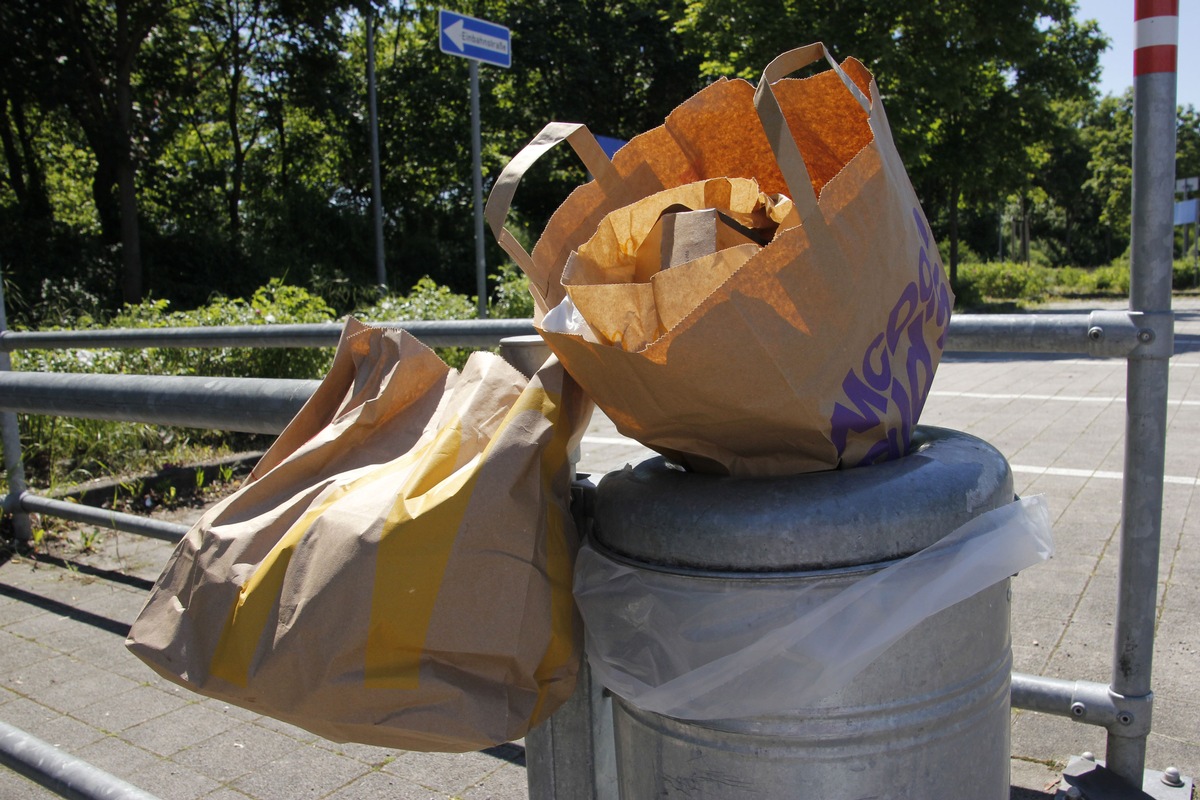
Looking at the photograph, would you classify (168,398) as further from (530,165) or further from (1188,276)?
(1188,276)

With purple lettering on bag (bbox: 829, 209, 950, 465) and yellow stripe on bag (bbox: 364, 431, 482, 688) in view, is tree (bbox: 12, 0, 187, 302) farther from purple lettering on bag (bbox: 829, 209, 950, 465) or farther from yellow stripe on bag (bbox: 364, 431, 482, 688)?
purple lettering on bag (bbox: 829, 209, 950, 465)

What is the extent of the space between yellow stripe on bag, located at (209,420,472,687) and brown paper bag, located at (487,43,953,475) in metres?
0.22

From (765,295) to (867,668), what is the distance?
0.49 meters

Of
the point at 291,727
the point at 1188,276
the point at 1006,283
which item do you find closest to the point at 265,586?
the point at 291,727

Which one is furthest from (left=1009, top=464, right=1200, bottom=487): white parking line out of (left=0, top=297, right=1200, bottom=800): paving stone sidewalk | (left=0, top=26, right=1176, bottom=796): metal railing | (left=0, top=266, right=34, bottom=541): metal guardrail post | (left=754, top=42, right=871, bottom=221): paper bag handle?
→ (left=0, top=266, right=34, bottom=541): metal guardrail post

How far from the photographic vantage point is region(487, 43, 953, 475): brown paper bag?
1083 mm

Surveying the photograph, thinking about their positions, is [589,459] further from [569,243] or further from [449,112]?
[449,112]

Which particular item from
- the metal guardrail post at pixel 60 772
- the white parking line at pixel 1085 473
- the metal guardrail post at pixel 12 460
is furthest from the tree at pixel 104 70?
the metal guardrail post at pixel 60 772

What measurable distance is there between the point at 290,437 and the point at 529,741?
0.63m

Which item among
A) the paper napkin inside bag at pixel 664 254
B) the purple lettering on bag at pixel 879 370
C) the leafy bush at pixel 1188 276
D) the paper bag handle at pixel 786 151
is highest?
the paper bag handle at pixel 786 151

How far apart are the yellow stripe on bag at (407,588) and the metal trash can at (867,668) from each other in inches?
Result: 10.1

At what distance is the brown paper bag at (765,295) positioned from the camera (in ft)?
3.55

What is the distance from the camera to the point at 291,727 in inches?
117

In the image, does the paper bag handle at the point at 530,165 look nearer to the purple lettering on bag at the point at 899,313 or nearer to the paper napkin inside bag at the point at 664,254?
the paper napkin inside bag at the point at 664,254
